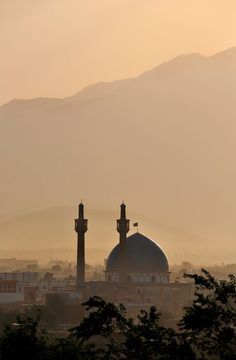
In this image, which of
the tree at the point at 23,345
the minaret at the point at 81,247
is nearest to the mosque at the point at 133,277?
the minaret at the point at 81,247

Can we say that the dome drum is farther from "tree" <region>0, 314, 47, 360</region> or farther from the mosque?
"tree" <region>0, 314, 47, 360</region>

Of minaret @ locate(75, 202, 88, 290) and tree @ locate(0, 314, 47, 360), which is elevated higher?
minaret @ locate(75, 202, 88, 290)

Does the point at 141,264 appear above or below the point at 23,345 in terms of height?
above

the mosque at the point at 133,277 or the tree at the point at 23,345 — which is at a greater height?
the mosque at the point at 133,277

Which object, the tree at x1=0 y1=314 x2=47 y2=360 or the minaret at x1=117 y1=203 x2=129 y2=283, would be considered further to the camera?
the minaret at x1=117 y1=203 x2=129 y2=283

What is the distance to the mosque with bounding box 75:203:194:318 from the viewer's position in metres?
117

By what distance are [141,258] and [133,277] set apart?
1.76 metres

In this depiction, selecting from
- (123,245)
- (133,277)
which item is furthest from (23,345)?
(133,277)

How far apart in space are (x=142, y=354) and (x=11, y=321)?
58.6 meters

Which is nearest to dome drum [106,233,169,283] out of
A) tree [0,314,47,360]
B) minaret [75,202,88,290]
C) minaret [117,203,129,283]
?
minaret [117,203,129,283]

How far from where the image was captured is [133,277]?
12200 centimetres

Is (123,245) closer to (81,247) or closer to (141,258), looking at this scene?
(141,258)

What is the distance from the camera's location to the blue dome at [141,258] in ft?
402

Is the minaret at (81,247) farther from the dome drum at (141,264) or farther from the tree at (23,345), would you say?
the tree at (23,345)
